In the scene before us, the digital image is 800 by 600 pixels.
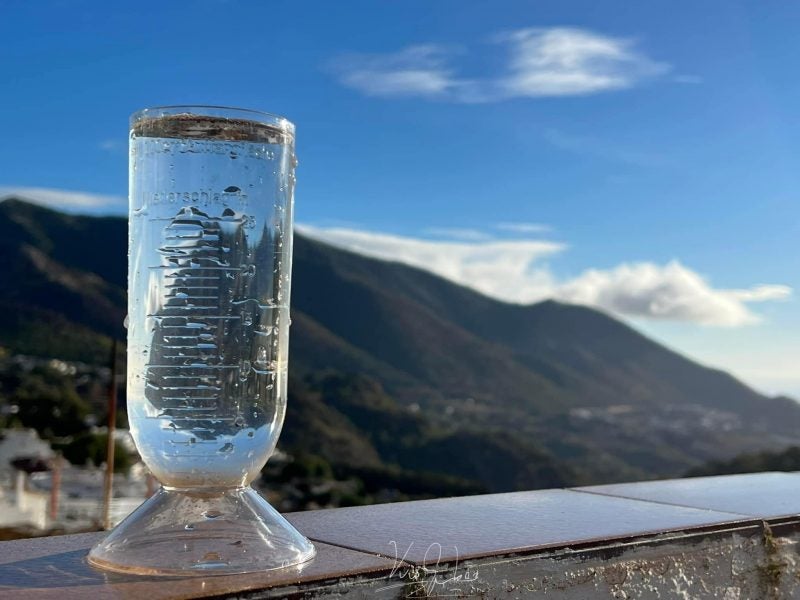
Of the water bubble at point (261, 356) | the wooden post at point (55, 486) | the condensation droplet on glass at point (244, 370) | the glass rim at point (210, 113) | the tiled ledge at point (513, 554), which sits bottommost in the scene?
the wooden post at point (55, 486)

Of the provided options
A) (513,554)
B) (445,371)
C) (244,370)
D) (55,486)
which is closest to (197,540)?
(244,370)

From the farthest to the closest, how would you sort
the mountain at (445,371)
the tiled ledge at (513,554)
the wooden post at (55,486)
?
the mountain at (445,371)
the wooden post at (55,486)
the tiled ledge at (513,554)

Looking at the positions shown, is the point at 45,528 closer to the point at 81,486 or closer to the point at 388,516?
the point at 81,486

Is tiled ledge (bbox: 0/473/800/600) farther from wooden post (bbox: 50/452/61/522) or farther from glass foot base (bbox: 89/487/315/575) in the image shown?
wooden post (bbox: 50/452/61/522)

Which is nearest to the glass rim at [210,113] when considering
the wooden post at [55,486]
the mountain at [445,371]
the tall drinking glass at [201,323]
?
the tall drinking glass at [201,323]

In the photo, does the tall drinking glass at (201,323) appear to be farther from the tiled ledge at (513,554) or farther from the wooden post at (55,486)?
the wooden post at (55,486)

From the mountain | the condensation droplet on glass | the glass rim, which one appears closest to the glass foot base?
the condensation droplet on glass
